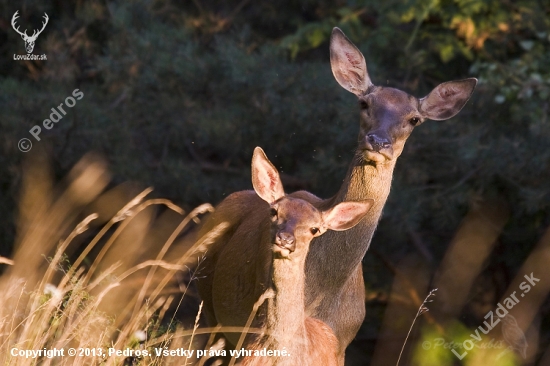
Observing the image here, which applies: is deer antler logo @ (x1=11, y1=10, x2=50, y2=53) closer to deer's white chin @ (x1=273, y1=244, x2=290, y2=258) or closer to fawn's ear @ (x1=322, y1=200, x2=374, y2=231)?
fawn's ear @ (x1=322, y1=200, x2=374, y2=231)

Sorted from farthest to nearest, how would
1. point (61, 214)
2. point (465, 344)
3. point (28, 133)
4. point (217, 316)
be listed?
point (28, 133)
point (61, 214)
point (465, 344)
point (217, 316)

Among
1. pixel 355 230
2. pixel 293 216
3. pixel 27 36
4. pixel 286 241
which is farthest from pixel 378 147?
pixel 27 36

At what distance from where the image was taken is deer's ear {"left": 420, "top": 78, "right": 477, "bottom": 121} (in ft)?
19.8

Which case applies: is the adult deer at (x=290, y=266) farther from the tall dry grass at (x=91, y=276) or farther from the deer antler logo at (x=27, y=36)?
the deer antler logo at (x=27, y=36)

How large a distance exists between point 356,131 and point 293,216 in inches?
166

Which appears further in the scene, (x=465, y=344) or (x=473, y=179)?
(x=473, y=179)

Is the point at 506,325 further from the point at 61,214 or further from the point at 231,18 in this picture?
the point at 231,18

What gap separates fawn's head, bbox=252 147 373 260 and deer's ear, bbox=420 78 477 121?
1270mm

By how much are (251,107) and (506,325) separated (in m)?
3.34

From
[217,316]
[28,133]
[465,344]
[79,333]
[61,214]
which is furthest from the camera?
[28,133]

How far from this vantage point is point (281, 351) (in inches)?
185

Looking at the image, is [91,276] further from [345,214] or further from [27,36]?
[345,214]

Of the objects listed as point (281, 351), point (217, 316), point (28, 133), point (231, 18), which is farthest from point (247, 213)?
point (231, 18)

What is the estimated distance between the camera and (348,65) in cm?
629
